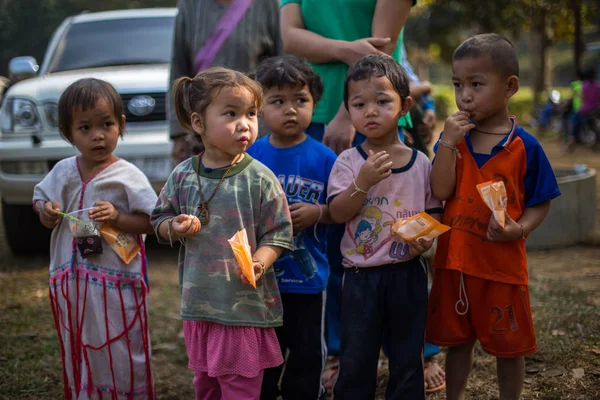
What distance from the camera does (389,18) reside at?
299cm

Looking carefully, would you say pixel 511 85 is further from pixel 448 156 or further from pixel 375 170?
pixel 375 170

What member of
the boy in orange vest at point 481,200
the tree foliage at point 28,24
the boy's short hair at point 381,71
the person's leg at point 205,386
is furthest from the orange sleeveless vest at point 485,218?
the tree foliage at point 28,24

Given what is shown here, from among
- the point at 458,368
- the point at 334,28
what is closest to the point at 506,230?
the point at 458,368

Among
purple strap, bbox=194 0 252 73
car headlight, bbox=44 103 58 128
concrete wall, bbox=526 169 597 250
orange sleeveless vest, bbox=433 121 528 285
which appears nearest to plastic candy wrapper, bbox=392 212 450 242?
orange sleeveless vest, bbox=433 121 528 285

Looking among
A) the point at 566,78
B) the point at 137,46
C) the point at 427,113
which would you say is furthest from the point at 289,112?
the point at 566,78

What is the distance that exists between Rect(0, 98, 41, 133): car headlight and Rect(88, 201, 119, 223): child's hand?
342 centimetres

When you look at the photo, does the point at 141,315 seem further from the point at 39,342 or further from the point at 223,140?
the point at 39,342

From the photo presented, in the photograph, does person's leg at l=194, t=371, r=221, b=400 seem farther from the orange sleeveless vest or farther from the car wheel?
the car wheel

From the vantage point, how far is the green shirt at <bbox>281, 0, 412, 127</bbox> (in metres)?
3.10

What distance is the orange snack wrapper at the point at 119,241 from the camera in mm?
2826

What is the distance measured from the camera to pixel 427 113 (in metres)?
3.95

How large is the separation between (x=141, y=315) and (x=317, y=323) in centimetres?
75

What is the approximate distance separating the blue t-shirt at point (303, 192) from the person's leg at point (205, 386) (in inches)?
17.2

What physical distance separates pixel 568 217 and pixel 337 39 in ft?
12.3
